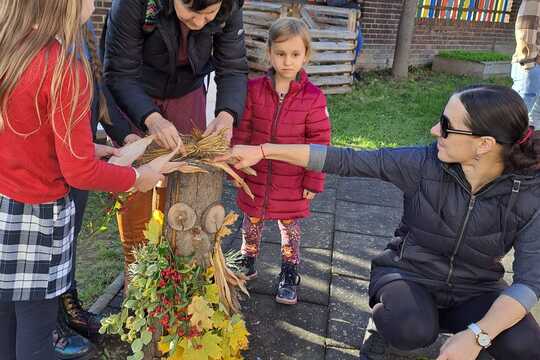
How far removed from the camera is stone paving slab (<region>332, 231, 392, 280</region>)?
11.1 feet

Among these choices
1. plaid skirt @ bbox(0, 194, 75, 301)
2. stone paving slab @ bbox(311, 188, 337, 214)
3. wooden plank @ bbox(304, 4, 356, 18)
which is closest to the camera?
plaid skirt @ bbox(0, 194, 75, 301)

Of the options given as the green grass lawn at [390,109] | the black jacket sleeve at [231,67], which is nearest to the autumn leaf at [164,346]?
the black jacket sleeve at [231,67]

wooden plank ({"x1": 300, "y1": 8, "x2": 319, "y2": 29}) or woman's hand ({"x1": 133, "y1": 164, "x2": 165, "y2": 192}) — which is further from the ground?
wooden plank ({"x1": 300, "y1": 8, "x2": 319, "y2": 29})

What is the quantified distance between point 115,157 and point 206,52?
0.78 metres

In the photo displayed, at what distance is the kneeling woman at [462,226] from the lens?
80.8 inches

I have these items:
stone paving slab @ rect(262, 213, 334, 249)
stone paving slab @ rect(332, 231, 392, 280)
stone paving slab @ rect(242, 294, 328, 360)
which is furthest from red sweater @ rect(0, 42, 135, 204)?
stone paving slab @ rect(262, 213, 334, 249)

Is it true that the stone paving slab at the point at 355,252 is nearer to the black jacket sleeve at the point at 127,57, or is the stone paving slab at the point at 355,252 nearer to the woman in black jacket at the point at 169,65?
the woman in black jacket at the point at 169,65

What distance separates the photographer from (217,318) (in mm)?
2137

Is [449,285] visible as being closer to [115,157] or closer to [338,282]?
[338,282]

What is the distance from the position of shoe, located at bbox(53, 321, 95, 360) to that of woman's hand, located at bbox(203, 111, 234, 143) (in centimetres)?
114

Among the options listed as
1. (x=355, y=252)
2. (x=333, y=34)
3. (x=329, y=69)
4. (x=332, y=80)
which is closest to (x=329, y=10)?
(x=333, y=34)

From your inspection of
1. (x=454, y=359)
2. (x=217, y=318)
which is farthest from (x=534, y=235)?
(x=217, y=318)

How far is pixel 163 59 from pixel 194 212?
0.79 meters

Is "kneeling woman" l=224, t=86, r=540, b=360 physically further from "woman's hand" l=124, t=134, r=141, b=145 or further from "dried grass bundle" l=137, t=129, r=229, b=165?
"woman's hand" l=124, t=134, r=141, b=145
